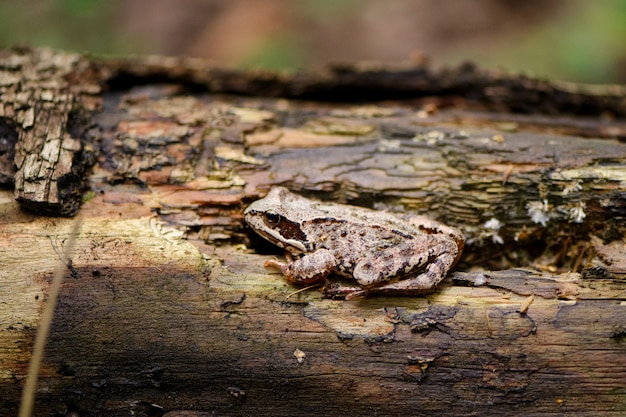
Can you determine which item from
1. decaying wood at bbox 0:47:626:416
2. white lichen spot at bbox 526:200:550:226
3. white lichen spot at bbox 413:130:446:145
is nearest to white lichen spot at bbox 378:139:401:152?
decaying wood at bbox 0:47:626:416

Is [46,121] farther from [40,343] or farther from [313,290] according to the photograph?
[313,290]

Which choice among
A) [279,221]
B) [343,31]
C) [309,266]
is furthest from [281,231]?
[343,31]

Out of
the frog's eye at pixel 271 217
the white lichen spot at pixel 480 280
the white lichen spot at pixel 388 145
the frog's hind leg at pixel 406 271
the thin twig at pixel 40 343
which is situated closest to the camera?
the thin twig at pixel 40 343

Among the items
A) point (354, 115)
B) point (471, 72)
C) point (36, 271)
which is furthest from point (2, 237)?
point (471, 72)

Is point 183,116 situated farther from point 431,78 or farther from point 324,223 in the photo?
point 431,78

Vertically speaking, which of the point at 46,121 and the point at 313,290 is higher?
the point at 46,121

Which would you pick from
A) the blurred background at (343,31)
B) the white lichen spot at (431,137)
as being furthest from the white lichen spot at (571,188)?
the blurred background at (343,31)

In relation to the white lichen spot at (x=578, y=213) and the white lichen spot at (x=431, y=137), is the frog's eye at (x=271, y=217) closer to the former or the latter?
the white lichen spot at (x=431, y=137)
